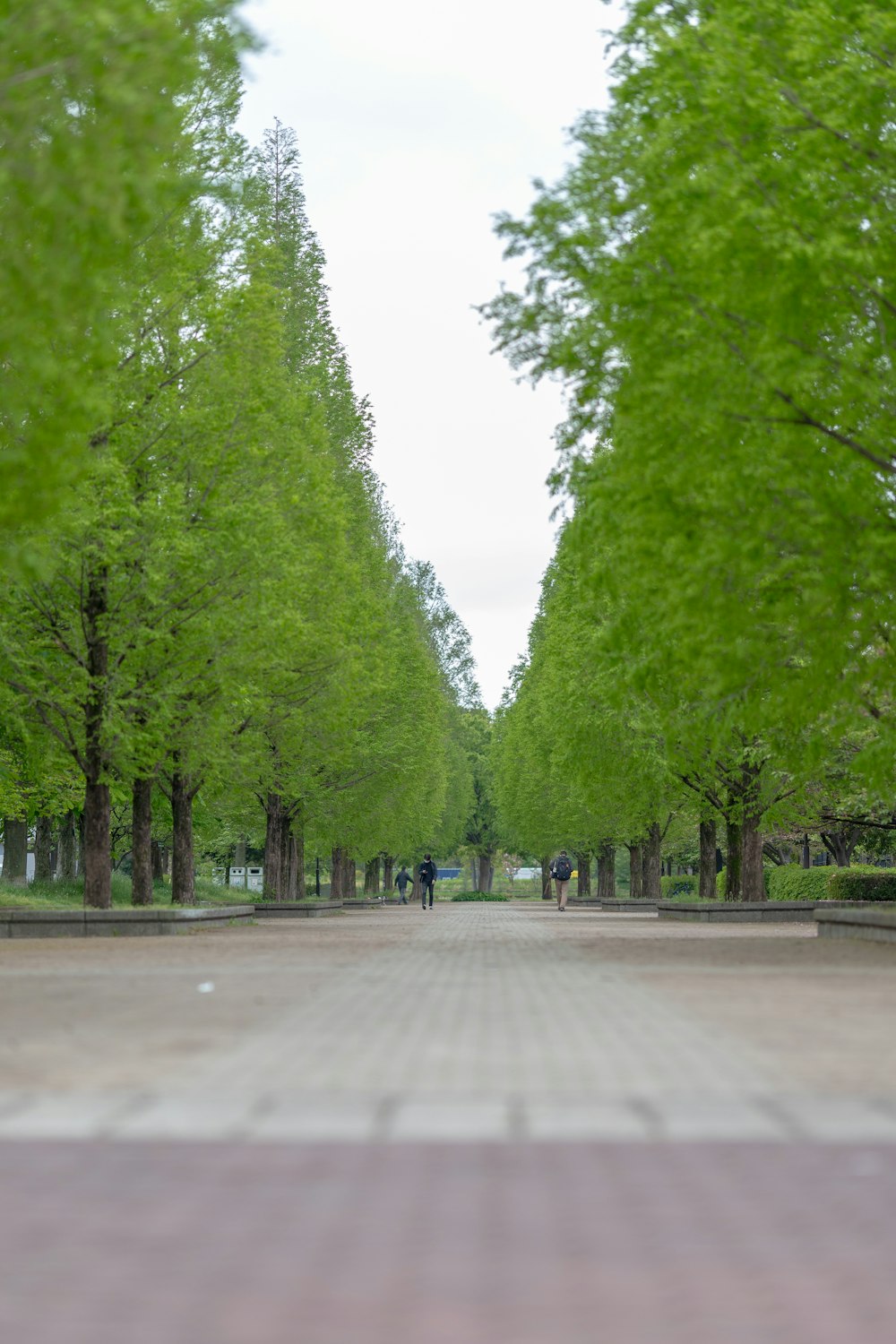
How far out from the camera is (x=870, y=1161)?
6.38 m

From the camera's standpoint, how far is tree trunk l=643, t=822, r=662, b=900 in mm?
53438

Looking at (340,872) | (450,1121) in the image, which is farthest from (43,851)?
(450,1121)

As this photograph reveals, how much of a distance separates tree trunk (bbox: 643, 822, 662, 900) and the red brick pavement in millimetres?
46550

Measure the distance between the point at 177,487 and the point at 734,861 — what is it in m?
19.6

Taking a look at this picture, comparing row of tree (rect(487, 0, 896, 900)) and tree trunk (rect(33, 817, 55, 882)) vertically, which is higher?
row of tree (rect(487, 0, 896, 900))

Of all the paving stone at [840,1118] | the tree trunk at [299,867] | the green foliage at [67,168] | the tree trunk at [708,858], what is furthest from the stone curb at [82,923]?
the tree trunk at [299,867]

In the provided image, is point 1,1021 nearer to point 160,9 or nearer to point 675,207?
point 160,9

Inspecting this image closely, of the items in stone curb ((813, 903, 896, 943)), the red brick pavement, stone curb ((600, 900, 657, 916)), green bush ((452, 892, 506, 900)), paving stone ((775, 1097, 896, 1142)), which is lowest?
green bush ((452, 892, 506, 900))

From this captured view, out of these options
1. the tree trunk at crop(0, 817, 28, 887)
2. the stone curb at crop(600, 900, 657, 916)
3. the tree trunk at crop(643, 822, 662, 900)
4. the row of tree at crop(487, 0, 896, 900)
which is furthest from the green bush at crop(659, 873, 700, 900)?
the row of tree at crop(487, 0, 896, 900)

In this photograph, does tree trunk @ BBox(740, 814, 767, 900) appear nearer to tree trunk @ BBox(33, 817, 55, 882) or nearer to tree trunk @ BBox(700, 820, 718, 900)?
tree trunk @ BBox(700, 820, 718, 900)

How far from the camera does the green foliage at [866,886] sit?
41.3 metres

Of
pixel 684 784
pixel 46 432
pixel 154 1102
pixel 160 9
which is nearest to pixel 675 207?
pixel 160 9

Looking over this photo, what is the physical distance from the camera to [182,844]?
119ft

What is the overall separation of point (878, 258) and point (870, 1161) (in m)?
13.6
